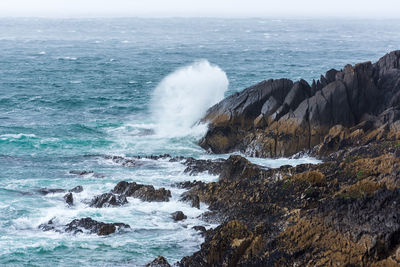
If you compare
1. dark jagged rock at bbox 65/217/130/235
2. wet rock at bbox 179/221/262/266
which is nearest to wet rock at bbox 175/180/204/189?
dark jagged rock at bbox 65/217/130/235

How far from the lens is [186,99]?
53.9 meters

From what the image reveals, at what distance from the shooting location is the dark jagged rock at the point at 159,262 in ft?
67.8

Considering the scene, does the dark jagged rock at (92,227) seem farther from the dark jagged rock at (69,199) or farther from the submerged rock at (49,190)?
the submerged rock at (49,190)

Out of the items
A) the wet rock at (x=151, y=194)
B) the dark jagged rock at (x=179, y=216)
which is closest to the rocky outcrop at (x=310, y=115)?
the wet rock at (x=151, y=194)

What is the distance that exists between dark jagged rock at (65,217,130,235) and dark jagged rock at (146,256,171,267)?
4.33 meters

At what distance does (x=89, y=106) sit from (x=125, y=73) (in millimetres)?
22154

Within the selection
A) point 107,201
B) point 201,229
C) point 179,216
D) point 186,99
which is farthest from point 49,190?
point 186,99

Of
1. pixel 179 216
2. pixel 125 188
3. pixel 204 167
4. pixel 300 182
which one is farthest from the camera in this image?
pixel 204 167

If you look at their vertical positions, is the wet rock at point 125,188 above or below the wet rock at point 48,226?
above

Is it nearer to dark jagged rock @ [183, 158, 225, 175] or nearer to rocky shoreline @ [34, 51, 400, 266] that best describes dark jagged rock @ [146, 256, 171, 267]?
rocky shoreline @ [34, 51, 400, 266]

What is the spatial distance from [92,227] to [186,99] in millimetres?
30167

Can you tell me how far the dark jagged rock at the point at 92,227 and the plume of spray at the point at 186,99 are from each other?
19.3 m

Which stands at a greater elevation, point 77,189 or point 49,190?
point 77,189

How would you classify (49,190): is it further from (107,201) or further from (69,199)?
(107,201)
